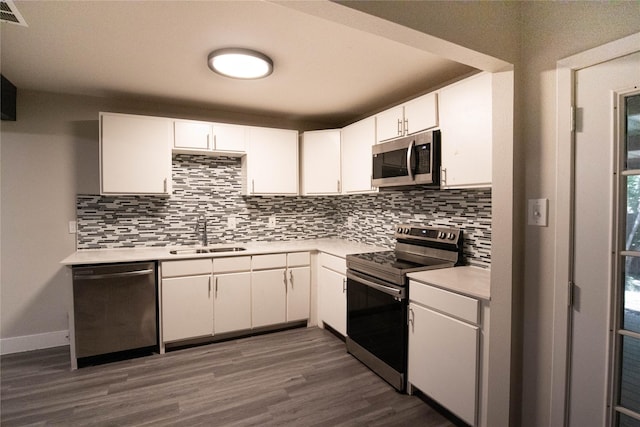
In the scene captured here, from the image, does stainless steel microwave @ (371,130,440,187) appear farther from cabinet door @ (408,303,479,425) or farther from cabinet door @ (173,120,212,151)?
cabinet door @ (173,120,212,151)

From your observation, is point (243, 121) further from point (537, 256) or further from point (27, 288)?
point (537, 256)

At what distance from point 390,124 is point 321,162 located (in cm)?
103

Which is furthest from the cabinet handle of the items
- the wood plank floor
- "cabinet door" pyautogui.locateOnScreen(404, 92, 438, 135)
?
"cabinet door" pyautogui.locateOnScreen(404, 92, 438, 135)

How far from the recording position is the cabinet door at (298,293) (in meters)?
3.25

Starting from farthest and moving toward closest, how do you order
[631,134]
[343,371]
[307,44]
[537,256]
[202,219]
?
[202,219] → [343,371] → [307,44] → [537,256] → [631,134]

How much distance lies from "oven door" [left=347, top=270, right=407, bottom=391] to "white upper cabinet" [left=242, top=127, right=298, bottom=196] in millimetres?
1355

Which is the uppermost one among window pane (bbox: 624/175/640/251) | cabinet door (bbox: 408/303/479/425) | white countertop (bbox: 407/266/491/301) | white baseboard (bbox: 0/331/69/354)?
window pane (bbox: 624/175/640/251)

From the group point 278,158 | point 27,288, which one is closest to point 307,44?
point 278,158

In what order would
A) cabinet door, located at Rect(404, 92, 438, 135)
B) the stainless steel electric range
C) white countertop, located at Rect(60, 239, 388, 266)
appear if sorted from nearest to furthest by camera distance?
the stainless steel electric range < cabinet door, located at Rect(404, 92, 438, 135) < white countertop, located at Rect(60, 239, 388, 266)

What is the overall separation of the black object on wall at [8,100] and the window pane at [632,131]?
157 inches

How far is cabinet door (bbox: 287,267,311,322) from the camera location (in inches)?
128

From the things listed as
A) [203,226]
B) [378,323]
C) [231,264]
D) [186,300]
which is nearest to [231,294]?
[231,264]

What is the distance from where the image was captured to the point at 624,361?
4.16 feet

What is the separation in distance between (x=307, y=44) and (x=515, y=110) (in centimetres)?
128
